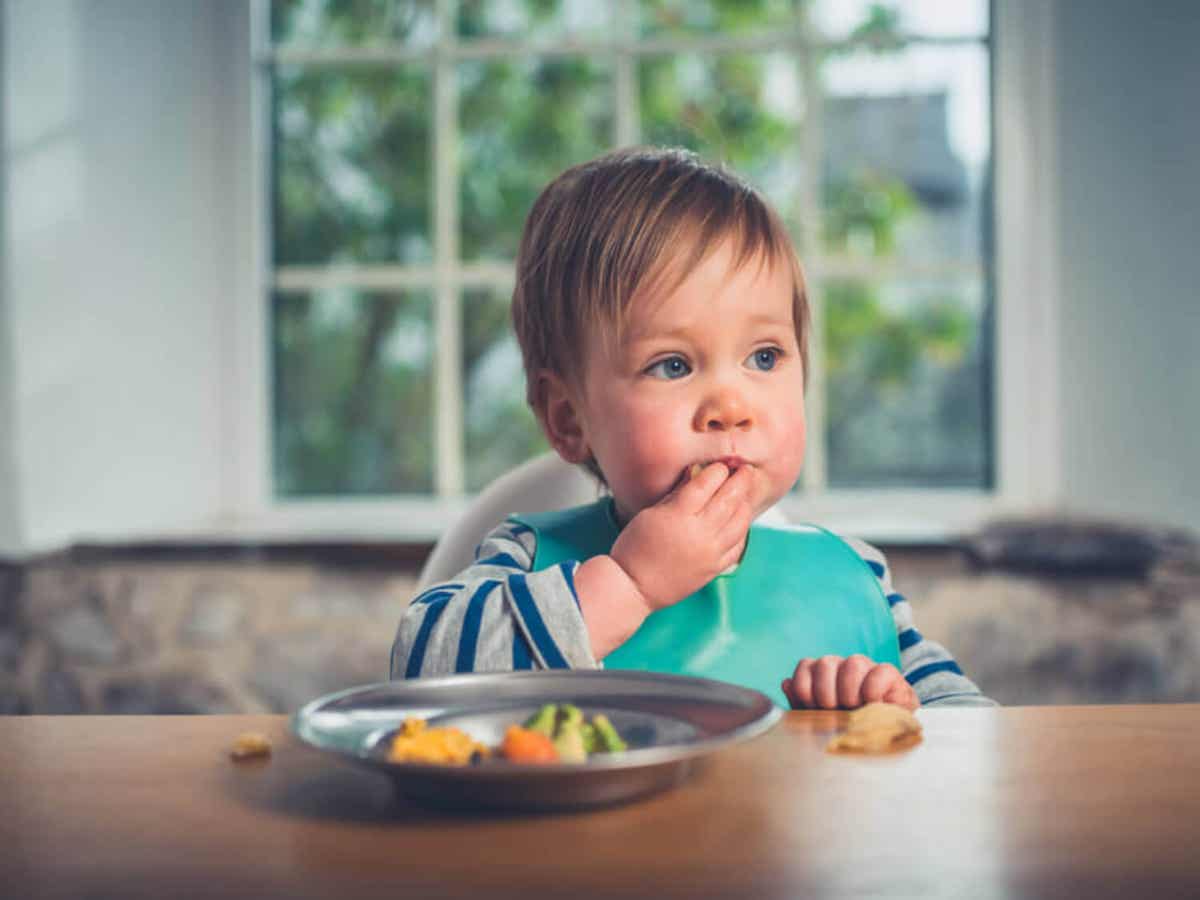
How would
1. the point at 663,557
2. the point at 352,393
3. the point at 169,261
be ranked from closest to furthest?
1. the point at 663,557
2. the point at 169,261
3. the point at 352,393

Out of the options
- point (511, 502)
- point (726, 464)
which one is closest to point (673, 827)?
point (726, 464)

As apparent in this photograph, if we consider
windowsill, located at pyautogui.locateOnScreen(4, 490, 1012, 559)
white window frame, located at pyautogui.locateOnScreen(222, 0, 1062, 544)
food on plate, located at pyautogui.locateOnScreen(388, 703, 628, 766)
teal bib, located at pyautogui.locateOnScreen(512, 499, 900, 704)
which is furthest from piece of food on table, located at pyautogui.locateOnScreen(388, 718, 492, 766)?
white window frame, located at pyautogui.locateOnScreen(222, 0, 1062, 544)

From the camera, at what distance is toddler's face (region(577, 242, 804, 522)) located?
1125 millimetres

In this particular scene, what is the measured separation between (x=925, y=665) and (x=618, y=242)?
524 millimetres

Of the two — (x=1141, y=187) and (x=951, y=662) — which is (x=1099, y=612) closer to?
(x=1141, y=187)

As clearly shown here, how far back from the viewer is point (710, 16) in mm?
2543

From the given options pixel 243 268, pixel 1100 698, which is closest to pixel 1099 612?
pixel 1100 698

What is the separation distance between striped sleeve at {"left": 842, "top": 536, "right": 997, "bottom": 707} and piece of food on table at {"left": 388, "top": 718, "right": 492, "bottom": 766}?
614 millimetres

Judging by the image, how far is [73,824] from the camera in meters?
0.55

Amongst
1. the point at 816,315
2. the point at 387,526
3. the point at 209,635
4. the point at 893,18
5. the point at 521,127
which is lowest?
the point at 209,635

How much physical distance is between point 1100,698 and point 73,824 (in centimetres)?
202

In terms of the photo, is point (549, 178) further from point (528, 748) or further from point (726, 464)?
point (528, 748)

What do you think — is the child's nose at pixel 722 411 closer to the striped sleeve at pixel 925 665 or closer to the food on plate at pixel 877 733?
the striped sleeve at pixel 925 665

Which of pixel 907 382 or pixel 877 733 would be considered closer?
pixel 877 733
